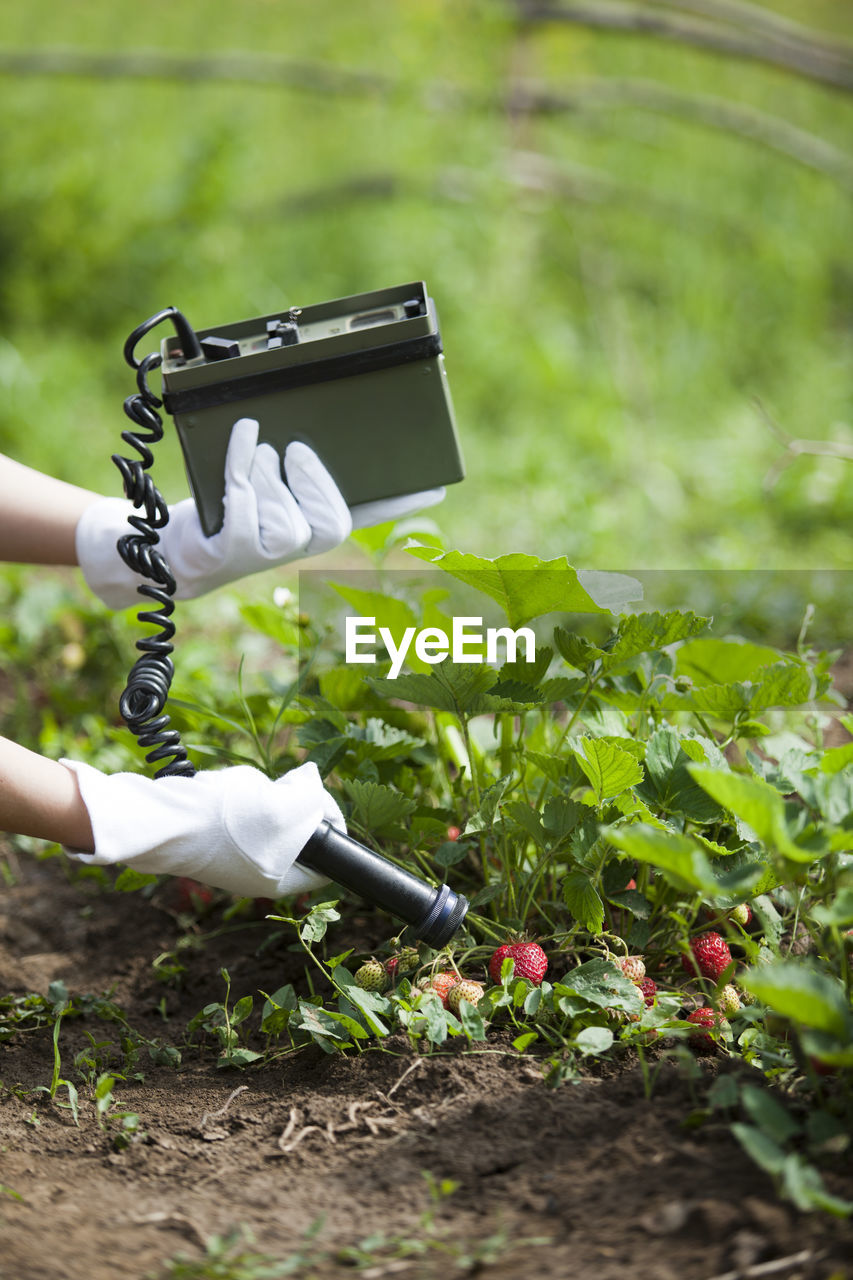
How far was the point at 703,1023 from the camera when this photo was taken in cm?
111

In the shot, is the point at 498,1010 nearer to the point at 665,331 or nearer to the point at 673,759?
the point at 673,759

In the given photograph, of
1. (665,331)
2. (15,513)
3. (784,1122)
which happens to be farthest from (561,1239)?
(665,331)

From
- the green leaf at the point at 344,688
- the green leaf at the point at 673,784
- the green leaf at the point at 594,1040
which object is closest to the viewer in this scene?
the green leaf at the point at 594,1040

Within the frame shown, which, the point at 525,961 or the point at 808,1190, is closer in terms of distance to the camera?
the point at 808,1190

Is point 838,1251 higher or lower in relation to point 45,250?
lower

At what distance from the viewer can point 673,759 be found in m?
1.17

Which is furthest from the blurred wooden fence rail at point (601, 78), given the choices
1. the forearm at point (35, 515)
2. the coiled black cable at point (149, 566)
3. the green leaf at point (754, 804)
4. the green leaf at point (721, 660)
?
the green leaf at point (754, 804)

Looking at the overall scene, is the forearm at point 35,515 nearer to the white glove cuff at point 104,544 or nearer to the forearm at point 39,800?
the white glove cuff at point 104,544

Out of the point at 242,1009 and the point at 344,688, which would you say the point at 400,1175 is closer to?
the point at 242,1009

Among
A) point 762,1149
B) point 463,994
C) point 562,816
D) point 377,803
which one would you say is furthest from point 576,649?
point 762,1149

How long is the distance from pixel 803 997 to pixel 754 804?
15cm

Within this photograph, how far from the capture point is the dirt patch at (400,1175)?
843 mm

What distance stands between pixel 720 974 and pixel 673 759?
0.26 m

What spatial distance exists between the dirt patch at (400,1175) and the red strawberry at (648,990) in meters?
0.09
